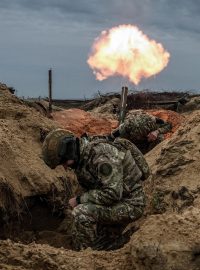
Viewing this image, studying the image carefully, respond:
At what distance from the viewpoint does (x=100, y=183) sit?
7.79 meters

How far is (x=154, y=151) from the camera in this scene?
13797mm

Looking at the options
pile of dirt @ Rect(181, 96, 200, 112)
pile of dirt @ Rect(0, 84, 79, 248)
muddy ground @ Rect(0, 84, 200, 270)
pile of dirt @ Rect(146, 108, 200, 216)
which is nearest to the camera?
muddy ground @ Rect(0, 84, 200, 270)

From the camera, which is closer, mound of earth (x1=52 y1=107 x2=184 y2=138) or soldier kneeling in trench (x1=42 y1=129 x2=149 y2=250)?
soldier kneeling in trench (x1=42 y1=129 x2=149 y2=250)

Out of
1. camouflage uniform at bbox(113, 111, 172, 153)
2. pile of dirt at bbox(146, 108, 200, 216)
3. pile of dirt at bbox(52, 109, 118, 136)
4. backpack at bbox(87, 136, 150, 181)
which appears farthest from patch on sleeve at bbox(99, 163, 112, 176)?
pile of dirt at bbox(52, 109, 118, 136)

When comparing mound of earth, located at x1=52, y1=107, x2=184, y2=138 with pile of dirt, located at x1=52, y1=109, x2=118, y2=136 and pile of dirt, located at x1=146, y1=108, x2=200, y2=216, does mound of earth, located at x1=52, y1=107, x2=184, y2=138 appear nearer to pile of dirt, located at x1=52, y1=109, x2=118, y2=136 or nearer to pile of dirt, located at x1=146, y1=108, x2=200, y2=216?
pile of dirt, located at x1=52, y1=109, x2=118, y2=136

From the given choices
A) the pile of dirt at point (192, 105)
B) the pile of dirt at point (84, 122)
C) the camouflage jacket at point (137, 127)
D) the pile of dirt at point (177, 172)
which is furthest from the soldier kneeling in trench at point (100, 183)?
the pile of dirt at point (192, 105)

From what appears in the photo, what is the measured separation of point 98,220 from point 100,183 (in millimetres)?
596

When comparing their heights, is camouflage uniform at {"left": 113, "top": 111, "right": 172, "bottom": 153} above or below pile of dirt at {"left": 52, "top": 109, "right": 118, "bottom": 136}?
above

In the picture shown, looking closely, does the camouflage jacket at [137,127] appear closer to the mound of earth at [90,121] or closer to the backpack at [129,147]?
the backpack at [129,147]

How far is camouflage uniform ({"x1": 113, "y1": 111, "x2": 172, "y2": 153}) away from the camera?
1218 cm

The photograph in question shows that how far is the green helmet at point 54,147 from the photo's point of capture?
304 inches

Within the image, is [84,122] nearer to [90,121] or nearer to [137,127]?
[90,121]

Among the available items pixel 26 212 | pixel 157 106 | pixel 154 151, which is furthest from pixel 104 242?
pixel 157 106

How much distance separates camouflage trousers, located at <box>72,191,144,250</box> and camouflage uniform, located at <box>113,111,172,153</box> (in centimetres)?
374
